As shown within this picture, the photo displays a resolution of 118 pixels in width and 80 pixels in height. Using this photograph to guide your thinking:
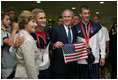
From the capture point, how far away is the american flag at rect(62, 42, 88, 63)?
2445 millimetres

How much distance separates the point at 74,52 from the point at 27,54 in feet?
3.58

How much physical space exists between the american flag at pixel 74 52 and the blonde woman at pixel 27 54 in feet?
2.52

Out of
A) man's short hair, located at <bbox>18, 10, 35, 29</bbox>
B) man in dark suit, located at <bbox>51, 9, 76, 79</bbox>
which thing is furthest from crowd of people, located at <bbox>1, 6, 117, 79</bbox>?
man's short hair, located at <bbox>18, 10, 35, 29</bbox>

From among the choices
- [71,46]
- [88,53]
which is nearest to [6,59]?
[71,46]

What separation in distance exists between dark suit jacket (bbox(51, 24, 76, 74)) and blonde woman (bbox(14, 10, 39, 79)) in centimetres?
69

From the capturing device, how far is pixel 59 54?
8.21 feet

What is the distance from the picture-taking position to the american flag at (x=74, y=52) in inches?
96.3

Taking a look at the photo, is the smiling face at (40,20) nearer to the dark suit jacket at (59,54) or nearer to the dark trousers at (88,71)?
the dark suit jacket at (59,54)

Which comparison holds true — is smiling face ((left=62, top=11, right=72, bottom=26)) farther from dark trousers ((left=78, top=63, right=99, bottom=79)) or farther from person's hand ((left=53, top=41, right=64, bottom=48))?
dark trousers ((left=78, top=63, right=99, bottom=79))

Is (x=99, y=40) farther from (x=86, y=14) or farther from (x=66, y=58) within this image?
(x=66, y=58)

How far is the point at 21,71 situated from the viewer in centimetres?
169

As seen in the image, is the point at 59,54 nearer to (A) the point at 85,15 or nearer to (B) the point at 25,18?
(A) the point at 85,15

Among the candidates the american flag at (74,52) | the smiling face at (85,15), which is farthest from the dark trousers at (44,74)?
the smiling face at (85,15)

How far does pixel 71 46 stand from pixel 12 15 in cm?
166
